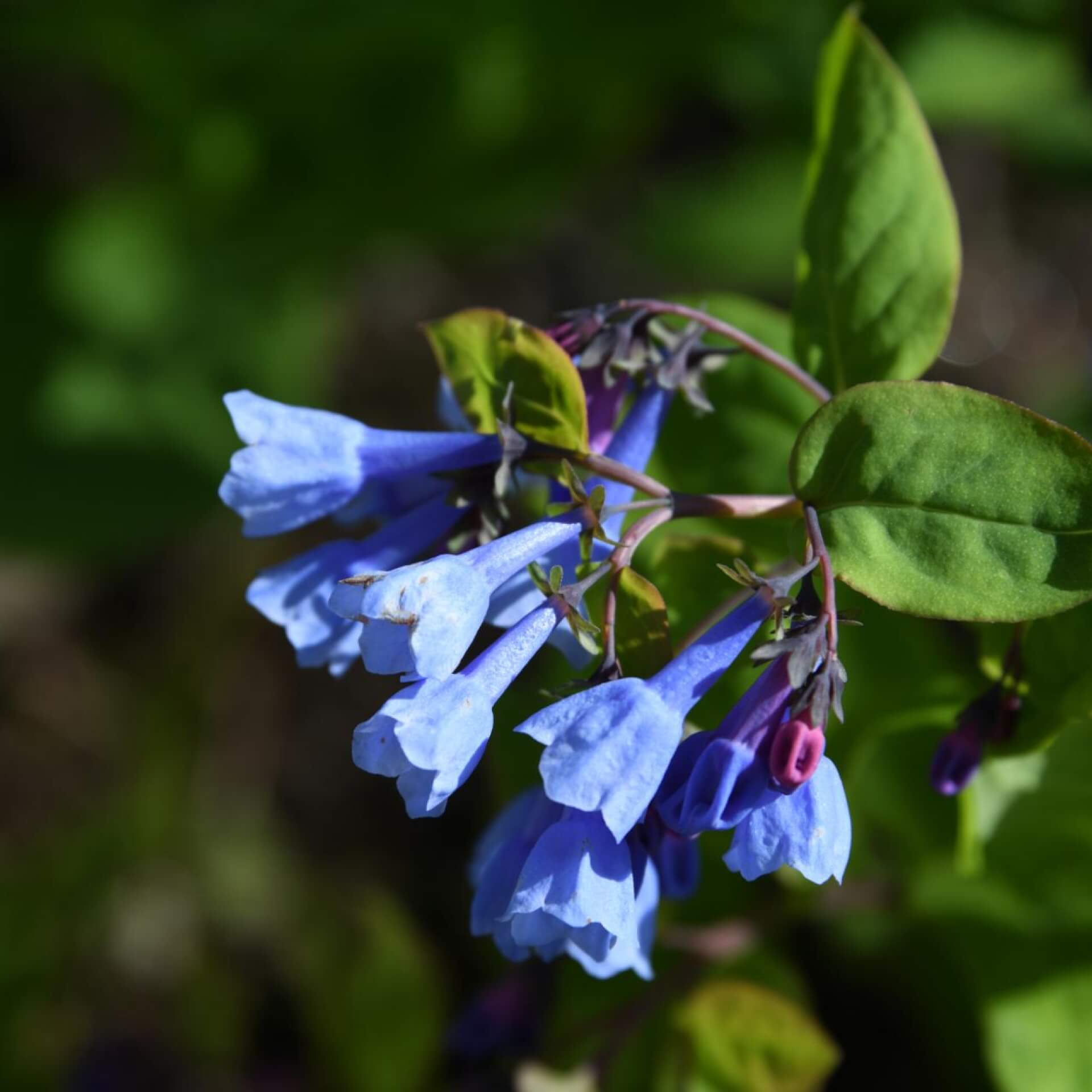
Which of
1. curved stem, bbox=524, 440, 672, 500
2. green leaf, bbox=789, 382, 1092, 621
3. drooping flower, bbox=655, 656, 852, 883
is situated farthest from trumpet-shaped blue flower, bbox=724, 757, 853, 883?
curved stem, bbox=524, 440, 672, 500

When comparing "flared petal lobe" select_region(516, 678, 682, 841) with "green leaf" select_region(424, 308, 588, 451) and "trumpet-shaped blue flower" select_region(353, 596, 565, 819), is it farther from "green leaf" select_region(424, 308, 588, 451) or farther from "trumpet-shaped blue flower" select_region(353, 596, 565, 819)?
"green leaf" select_region(424, 308, 588, 451)

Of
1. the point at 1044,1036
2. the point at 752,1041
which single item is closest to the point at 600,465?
the point at 752,1041

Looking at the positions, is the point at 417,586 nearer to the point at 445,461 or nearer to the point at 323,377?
the point at 445,461

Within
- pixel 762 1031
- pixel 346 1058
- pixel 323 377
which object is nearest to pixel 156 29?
pixel 323 377

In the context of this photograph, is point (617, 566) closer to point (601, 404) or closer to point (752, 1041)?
point (601, 404)

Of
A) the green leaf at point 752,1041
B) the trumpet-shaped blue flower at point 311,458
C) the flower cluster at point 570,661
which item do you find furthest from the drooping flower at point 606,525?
the green leaf at point 752,1041

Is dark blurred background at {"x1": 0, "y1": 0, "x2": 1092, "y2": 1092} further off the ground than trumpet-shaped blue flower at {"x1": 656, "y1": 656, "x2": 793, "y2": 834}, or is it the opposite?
trumpet-shaped blue flower at {"x1": 656, "y1": 656, "x2": 793, "y2": 834}
